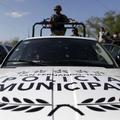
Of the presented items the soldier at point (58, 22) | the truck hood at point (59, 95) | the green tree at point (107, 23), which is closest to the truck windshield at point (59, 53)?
the truck hood at point (59, 95)

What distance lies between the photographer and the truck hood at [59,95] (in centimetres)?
401

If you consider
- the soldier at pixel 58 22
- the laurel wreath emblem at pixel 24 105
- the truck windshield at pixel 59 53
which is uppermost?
the soldier at pixel 58 22

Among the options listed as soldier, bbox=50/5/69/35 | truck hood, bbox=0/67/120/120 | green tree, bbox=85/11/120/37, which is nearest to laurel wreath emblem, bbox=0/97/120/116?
truck hood, bbox=0/67/120/120

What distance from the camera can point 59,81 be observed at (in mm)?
4828

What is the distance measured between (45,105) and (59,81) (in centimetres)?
70

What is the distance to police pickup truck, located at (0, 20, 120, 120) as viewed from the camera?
405 centimetres

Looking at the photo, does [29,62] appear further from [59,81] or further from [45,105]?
[45,105]

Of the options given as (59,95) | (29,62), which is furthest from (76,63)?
(59,95)

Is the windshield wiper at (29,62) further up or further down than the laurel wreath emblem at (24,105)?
further up

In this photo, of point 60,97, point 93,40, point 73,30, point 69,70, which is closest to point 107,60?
point 93,40

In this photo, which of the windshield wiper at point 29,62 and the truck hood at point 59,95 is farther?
the windshield wiper at point 29,62

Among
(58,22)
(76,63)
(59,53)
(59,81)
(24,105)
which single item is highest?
(58,22)

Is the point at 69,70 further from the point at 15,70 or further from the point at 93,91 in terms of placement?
the point at 93,91

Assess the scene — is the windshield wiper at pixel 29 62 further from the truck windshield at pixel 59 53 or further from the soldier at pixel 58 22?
the soldier at pixel 58 22
